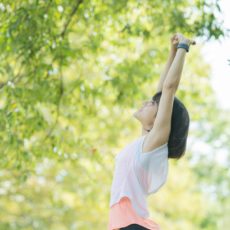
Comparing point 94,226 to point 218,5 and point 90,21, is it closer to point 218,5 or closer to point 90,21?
point 90,21

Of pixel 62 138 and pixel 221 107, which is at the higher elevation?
pixel 221 107

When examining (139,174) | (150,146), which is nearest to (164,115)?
(150,146)

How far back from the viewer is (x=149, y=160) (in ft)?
12.0

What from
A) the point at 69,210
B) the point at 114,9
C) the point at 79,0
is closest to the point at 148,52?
the point at 114,9

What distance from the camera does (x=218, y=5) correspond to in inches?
231

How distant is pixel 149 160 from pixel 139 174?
10 centimetres

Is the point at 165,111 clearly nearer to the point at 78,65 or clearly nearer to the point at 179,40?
the point at 179,40

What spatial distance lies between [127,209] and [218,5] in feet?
9.41

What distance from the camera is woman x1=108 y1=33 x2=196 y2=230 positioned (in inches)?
142

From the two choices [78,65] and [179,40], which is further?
[78,65]

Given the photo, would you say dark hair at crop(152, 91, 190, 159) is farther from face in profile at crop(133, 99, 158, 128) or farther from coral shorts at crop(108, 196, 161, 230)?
coral shorts at crop(108, 196, 161, 230)


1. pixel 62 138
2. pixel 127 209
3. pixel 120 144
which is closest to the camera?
pixel 127 209

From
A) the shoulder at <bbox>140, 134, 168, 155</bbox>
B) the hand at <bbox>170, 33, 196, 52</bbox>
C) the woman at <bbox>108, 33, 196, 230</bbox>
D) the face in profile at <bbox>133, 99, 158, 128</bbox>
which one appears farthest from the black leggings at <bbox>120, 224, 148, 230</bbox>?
the hand at <bbox>170, 33, 196, 52</bbox>

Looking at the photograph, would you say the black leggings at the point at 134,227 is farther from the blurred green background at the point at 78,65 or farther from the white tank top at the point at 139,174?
the blurred green background at the point at 78,65
